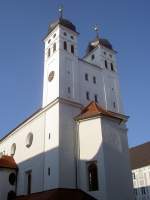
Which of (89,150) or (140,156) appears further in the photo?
(140,156)

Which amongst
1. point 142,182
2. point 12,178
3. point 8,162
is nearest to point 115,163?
point 12,178

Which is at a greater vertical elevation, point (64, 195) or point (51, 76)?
point (51, 76)

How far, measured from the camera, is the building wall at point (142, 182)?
127 ft

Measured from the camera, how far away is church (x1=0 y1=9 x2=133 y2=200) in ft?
69.6

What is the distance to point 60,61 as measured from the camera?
1059 inches

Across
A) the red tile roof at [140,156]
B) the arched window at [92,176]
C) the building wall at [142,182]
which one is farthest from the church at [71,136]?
the red tile roof at [140,156]

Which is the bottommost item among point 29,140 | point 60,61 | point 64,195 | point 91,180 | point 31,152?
point 64,195

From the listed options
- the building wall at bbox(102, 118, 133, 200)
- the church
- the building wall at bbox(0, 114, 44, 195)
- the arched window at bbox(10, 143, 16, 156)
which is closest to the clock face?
the church

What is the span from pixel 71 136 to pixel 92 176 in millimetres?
3773

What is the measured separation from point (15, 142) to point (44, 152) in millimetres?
7643

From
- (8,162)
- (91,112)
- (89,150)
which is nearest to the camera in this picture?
(89,150)

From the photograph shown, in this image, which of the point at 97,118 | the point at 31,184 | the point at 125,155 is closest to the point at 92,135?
the point at 97,118

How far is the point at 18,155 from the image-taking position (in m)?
29.0

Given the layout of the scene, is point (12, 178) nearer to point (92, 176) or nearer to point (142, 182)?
point (92, 176)
